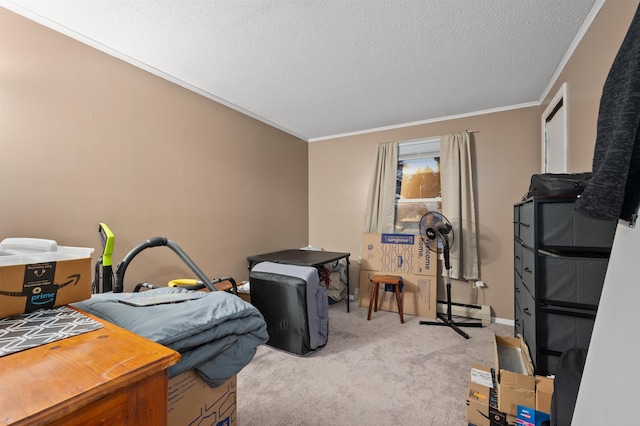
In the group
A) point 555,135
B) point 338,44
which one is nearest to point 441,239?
point 555,135

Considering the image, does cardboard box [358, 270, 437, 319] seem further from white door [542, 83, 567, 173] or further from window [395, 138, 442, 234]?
white door [542, 83, 567, 173]

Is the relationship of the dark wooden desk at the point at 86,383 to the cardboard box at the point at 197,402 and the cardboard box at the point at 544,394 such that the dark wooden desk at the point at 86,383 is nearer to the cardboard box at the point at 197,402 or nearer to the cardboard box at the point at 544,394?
the cardboard box at the point at 197,402

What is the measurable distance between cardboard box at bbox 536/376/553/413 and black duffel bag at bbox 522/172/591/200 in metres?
0.92

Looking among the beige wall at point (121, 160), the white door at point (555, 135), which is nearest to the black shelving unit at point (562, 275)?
the white door at point (555, 135)

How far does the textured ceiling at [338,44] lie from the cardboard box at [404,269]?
174 cm

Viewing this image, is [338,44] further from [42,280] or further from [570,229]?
[42,280]

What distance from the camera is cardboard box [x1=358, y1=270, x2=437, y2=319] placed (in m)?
3.40

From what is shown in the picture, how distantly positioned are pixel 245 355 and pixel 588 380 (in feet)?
3.83

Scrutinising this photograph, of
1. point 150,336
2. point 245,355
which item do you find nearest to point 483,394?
point 245,355

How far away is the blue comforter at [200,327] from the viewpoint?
0.93m

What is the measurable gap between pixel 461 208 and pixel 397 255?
0.97 meters

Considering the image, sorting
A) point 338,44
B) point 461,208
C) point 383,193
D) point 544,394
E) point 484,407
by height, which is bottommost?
point 484,407

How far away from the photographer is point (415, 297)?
3.48 metres

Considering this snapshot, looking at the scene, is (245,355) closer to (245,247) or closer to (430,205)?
(245,247)
